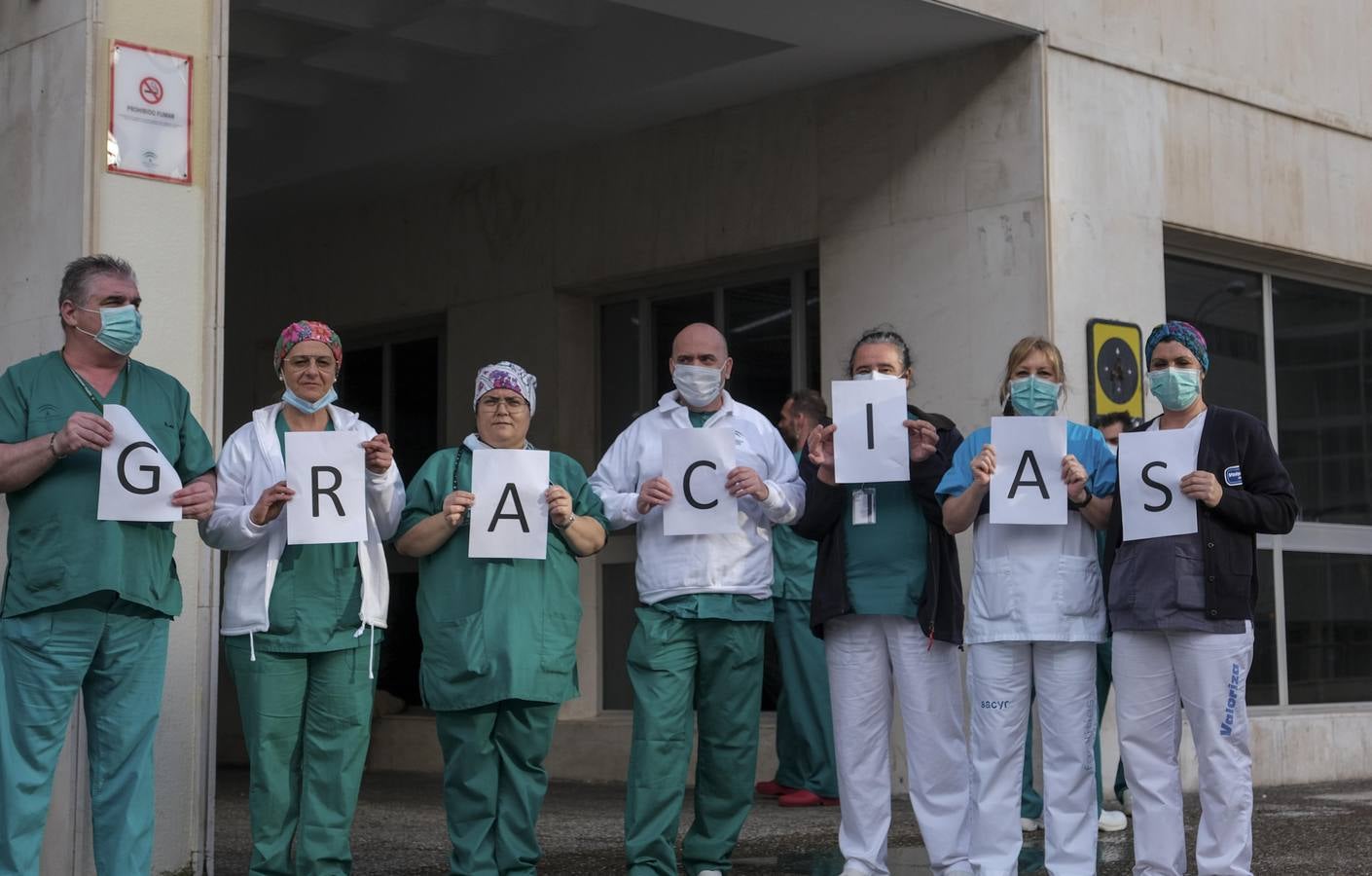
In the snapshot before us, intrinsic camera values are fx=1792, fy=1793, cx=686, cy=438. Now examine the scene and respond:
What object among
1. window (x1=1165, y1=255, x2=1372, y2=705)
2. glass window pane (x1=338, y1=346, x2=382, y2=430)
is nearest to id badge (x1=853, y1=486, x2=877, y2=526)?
window (x1=1165, y1=255, x2=1372, y2=705)

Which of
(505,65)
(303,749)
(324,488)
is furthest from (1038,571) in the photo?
(505,65)

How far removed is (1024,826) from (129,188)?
4.84 meters

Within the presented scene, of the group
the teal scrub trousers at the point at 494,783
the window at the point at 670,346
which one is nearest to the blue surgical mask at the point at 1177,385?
the teal scrub trousers at the point at 494,783

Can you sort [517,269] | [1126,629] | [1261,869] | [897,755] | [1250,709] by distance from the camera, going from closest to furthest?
[1126,629], [1261,869], [897,755], [1250,709], [517,269]

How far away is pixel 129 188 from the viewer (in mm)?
6594

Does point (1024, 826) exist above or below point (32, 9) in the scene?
below

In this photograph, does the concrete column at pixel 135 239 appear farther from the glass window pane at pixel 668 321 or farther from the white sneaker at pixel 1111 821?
the glass window pane at pixel 668 321

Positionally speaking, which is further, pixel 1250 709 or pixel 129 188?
pixel 1250 709

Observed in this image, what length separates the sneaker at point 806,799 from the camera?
370 inches

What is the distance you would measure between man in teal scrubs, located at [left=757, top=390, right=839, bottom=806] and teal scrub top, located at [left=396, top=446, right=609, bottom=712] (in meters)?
3.17

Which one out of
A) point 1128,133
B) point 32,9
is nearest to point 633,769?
point 32,9

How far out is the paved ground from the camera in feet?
23.5

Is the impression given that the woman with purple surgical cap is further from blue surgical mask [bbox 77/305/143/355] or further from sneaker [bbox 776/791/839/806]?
sneaker [bbox 776/791/839/806]

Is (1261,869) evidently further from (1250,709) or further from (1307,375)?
(1307,375)
